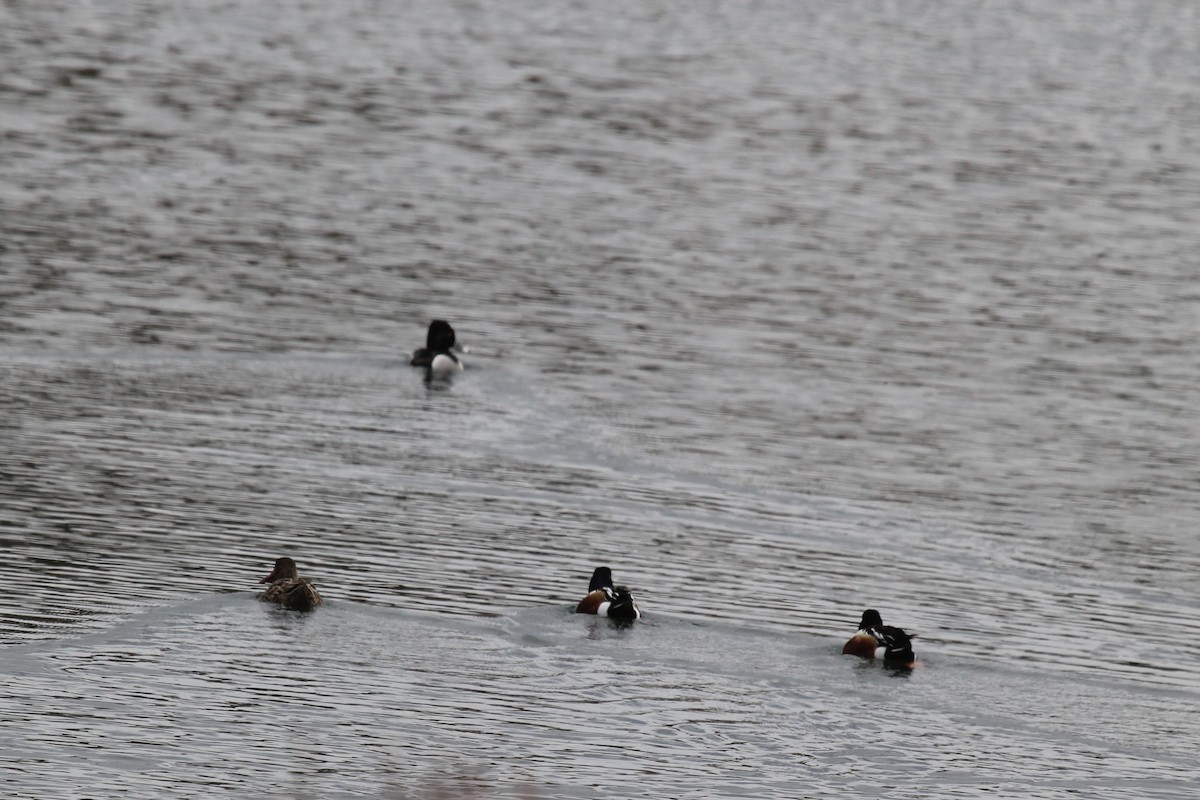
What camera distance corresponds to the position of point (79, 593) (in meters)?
19.0

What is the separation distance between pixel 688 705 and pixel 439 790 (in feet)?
11.3

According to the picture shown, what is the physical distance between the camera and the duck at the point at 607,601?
19.3m

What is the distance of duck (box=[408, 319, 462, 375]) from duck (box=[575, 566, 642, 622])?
10.2 metres

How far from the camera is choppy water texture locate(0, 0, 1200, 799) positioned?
16969 mm

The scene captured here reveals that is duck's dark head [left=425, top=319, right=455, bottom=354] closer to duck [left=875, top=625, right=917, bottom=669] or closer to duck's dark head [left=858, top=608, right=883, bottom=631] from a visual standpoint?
duck's dark head [left=858, top=608, right=883, bottom=631]

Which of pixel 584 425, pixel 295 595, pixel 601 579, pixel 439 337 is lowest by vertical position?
pixel 584 425

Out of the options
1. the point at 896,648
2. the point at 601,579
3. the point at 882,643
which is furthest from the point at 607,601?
the point at 896,648

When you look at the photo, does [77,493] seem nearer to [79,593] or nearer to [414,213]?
[79,593]

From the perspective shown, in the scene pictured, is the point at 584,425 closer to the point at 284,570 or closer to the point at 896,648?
the point at 284,570

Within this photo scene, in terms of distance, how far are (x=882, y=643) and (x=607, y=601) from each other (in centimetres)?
239

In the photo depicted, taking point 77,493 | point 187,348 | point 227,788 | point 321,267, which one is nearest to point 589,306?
point 321,267

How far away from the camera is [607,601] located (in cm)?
1944

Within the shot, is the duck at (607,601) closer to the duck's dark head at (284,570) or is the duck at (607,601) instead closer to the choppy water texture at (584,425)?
the choppy water texture at (584,425)

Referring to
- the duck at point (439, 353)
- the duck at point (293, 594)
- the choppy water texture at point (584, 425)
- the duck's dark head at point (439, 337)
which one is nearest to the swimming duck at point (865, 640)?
the choppy water texture at point (584, 425)
